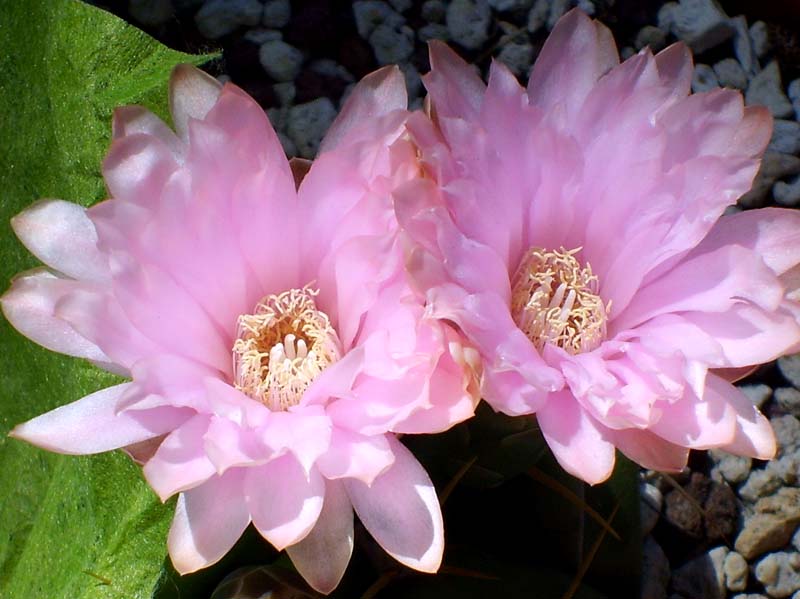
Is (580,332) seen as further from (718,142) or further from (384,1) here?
(384,1)

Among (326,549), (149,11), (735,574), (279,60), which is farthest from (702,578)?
(149,11)

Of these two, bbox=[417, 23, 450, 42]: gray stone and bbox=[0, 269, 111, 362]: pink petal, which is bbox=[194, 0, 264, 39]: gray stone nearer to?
bbox=[417, 23, 450, 42]: gray stone

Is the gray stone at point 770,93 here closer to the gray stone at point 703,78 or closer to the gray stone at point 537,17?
the gray stone at point 703,78

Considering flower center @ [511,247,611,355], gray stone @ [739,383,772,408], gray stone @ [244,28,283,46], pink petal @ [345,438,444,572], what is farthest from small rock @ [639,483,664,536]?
gray stone @ [244,28,283,46]

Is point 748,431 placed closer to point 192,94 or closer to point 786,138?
point 192,94

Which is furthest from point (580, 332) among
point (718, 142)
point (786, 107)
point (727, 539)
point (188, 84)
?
point (786, 107)
